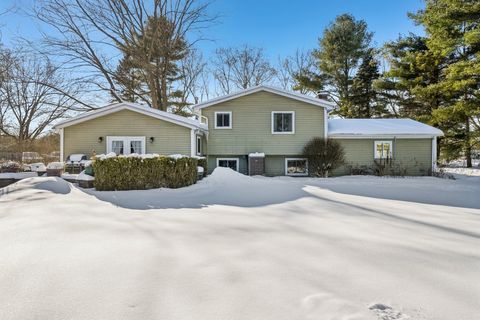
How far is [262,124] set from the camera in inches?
625

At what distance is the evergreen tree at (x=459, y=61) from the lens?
1570cm

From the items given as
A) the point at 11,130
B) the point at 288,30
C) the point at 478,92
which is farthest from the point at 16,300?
the point at 11,130

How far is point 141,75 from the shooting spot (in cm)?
2439

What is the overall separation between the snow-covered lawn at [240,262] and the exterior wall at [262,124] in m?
9.43

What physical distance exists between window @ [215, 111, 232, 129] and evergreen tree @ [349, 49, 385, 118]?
13.9 meters

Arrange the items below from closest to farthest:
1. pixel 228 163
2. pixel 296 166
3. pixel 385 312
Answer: pixel 385 312, pixel 296 166, pixel 228 163

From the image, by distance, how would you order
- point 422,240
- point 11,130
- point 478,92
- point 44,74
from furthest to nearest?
point 11,130, point 44,74, point 478,92, point 422,240

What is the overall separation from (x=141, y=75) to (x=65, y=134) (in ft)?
39.2

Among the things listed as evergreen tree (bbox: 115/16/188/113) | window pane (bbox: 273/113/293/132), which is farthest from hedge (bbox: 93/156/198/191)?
evergreen tree (bbox: 115/16/188/113)

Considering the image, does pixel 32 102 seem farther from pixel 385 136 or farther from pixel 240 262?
pixel 240 262

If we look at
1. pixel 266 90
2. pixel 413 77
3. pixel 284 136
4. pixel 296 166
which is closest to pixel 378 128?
pixel 296 166

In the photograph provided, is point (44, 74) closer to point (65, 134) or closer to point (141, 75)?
point (141, 75)

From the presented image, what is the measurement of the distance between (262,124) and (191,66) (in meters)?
15.7

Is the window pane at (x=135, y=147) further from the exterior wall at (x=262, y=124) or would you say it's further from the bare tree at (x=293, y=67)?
the bare tree at (x=293, y=67)
